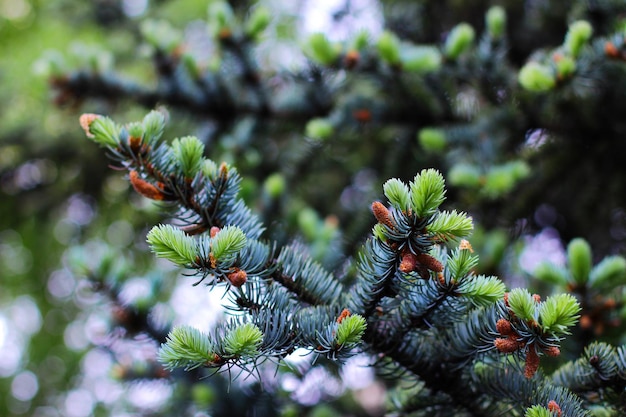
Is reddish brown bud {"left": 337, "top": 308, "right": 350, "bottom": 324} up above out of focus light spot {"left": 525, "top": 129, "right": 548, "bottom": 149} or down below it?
below

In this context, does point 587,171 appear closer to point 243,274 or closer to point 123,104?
point 243,274

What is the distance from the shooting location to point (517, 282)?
1.66 meters

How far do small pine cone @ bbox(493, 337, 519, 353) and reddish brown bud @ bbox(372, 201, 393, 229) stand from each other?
235 mm

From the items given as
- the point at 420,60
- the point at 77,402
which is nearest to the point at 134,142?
the point at 420,60

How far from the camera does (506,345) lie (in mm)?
791

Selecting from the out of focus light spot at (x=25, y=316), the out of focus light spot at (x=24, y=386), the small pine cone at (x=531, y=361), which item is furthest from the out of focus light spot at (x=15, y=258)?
the small pine cone at (x=531, y=361)

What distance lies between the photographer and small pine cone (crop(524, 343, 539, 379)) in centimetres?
80

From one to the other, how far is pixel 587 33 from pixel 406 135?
685 mm

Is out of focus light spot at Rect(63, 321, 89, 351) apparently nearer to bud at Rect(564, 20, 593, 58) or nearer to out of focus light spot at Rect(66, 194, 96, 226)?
out of focus light spot at Rect(66, 194, 96, 226)

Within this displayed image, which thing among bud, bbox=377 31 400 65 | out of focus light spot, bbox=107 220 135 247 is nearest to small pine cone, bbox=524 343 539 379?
bud, bbox=377 31 400 65

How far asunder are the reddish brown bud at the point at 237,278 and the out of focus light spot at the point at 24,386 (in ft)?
13.3

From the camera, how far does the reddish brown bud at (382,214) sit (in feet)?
2.49

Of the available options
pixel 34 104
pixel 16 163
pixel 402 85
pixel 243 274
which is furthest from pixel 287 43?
pixel 243 274

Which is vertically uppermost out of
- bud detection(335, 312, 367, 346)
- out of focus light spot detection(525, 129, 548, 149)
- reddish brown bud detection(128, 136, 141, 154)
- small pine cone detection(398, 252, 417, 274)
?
out of focus light spot detection(525, 129, 548, 149)
